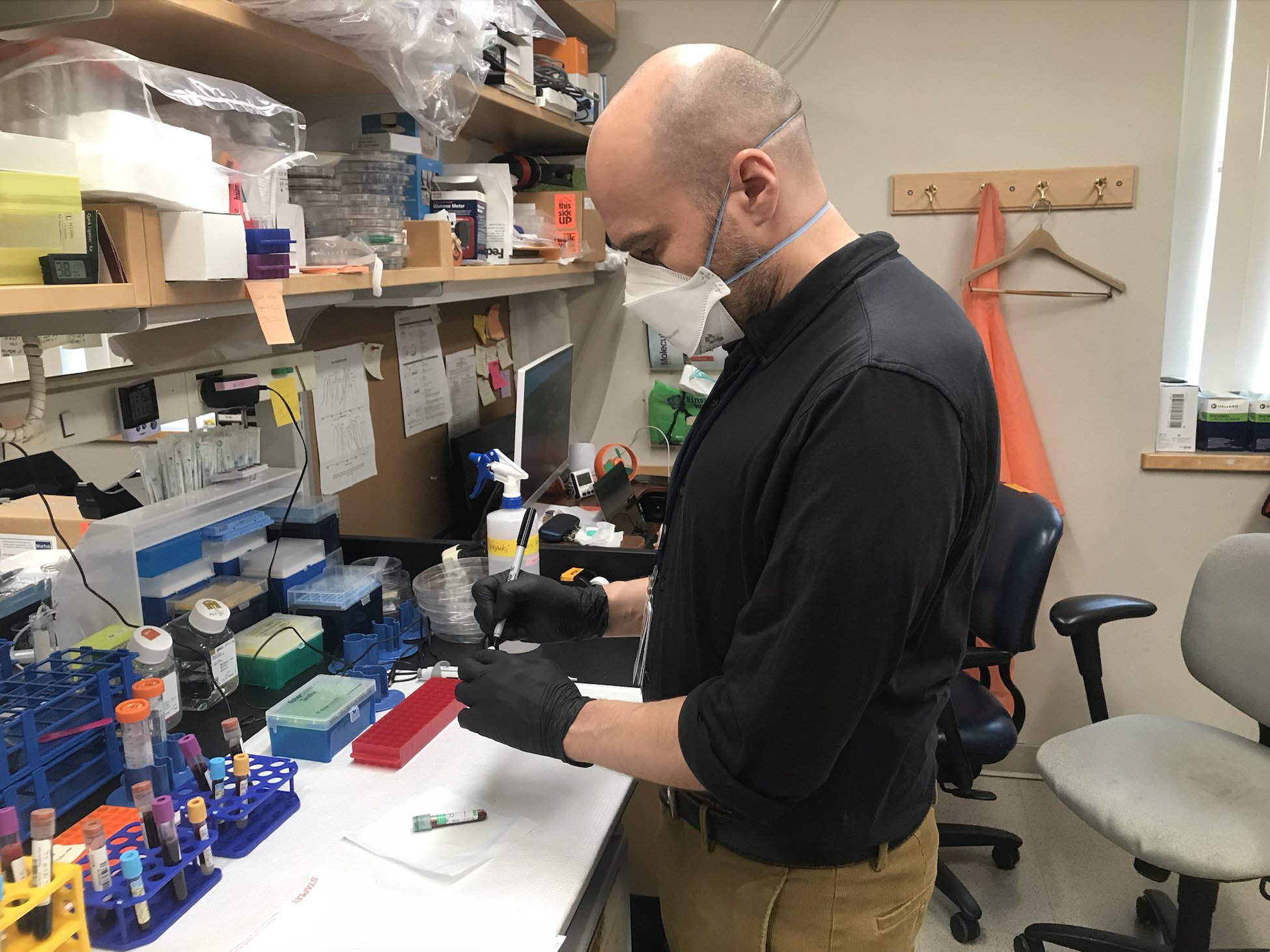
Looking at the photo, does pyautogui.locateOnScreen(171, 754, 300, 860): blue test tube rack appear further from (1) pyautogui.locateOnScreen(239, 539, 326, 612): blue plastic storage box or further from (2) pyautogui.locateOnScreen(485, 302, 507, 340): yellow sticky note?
(2) pyautogui.locateOnScreen(485, 302, 507, 340): yellow sticky note

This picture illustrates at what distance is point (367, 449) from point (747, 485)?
127cm

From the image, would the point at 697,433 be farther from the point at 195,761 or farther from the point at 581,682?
the point at 195,761

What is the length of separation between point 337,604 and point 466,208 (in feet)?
2.69

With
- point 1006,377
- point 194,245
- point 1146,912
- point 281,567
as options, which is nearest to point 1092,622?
point 1146,912

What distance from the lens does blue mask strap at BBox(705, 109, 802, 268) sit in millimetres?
956

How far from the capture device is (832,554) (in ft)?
2.64

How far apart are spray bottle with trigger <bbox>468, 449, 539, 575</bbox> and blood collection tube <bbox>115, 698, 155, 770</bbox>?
0.66 meters

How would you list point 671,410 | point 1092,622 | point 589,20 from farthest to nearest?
1. point 671,410
2. point 589,20
3. point 1092,622

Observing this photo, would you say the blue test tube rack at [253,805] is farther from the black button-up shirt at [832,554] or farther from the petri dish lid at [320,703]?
the black button-up shirt at [832,554]

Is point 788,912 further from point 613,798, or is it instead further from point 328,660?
point 328,660

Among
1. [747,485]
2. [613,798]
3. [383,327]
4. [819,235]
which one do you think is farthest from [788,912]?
[383,327]

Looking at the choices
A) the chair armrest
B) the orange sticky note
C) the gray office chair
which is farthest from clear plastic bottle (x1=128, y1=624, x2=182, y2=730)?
the chair armrest

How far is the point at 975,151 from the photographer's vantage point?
2561 millimetres

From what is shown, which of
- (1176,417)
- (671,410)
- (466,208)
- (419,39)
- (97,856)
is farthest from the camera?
(671,410)
